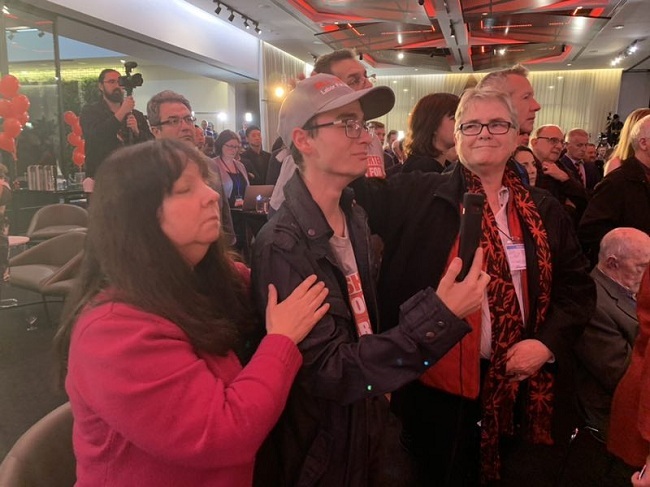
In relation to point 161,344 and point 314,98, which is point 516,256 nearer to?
point 314,98

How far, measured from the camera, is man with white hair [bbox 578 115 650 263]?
8.19 feet

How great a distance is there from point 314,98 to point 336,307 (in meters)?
0.54

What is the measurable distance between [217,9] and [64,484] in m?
7.66

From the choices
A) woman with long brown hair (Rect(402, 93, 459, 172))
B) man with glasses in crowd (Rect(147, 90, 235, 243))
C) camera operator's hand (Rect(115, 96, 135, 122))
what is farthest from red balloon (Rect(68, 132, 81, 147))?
woman with long brown hair (Rect(402, 93, 459, 172))

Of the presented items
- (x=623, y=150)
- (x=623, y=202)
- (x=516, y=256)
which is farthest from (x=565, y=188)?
(x=516, y=256)

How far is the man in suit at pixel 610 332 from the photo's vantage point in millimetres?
1948

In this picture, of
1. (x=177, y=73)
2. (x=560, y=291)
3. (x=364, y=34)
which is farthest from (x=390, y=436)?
(x=177, y=73)

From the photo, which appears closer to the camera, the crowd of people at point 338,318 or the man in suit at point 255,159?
the crowd of people at point 338,318

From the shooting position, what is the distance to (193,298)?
1.00 m

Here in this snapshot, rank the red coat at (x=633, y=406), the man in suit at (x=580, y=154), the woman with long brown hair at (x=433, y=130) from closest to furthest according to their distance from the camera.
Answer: the red coat at (x=633, y=406) < the woman with long brown hair at (x=433, y=130) < the man in suit at (x=580, y=154)

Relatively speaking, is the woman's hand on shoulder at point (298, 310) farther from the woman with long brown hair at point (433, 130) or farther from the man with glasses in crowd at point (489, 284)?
the woman with long brown hair at point (433, 130)

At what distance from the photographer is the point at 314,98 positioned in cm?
127

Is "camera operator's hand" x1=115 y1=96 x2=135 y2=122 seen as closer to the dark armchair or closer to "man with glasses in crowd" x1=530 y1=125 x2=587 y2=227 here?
the dark armchair

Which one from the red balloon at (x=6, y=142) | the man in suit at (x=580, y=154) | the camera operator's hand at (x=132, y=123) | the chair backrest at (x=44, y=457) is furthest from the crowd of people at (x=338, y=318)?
the man in suit at (x=580, y=154)
